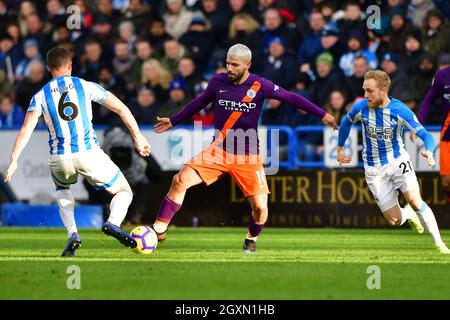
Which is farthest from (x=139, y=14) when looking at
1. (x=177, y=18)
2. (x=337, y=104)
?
(x=337, y=104)

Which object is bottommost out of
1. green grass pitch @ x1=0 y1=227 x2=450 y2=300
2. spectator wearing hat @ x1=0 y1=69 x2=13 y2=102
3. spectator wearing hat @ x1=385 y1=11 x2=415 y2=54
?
green grass pitch @ x1=0 y1=227 x2=450 y2=300

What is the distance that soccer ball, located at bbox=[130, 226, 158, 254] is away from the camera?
38.2ft

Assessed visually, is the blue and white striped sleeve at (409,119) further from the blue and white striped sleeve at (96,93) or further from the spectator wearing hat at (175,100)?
the spectator wearing hat at (175,100)

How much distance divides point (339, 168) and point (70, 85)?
7.21m

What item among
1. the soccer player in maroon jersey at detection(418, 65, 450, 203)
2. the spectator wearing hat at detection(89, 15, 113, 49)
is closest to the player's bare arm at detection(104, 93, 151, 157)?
the soccer player in maroon jersey at detection(418, 65, 450, 203)

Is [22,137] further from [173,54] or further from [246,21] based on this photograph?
[173,54]

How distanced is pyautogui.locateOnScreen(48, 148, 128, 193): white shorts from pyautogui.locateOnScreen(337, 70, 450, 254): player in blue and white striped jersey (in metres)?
2.42

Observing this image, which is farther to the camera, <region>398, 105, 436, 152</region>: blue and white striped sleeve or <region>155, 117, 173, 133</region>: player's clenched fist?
<region>155, 117, 173, 133</region>: player's clenched fist

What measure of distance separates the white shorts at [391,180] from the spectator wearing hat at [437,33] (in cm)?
613

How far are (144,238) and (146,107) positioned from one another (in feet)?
26.5

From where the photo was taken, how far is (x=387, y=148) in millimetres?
12297

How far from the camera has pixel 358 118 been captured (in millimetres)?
12289

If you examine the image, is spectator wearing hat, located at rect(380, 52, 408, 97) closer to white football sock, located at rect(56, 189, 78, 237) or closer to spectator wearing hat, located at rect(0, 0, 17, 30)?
white football sock, located at rect(56, 189, 78, 237)

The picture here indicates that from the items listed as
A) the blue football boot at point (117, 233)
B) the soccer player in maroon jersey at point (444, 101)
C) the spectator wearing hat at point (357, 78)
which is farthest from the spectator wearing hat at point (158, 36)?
the blue football boot at point (117, 233)
